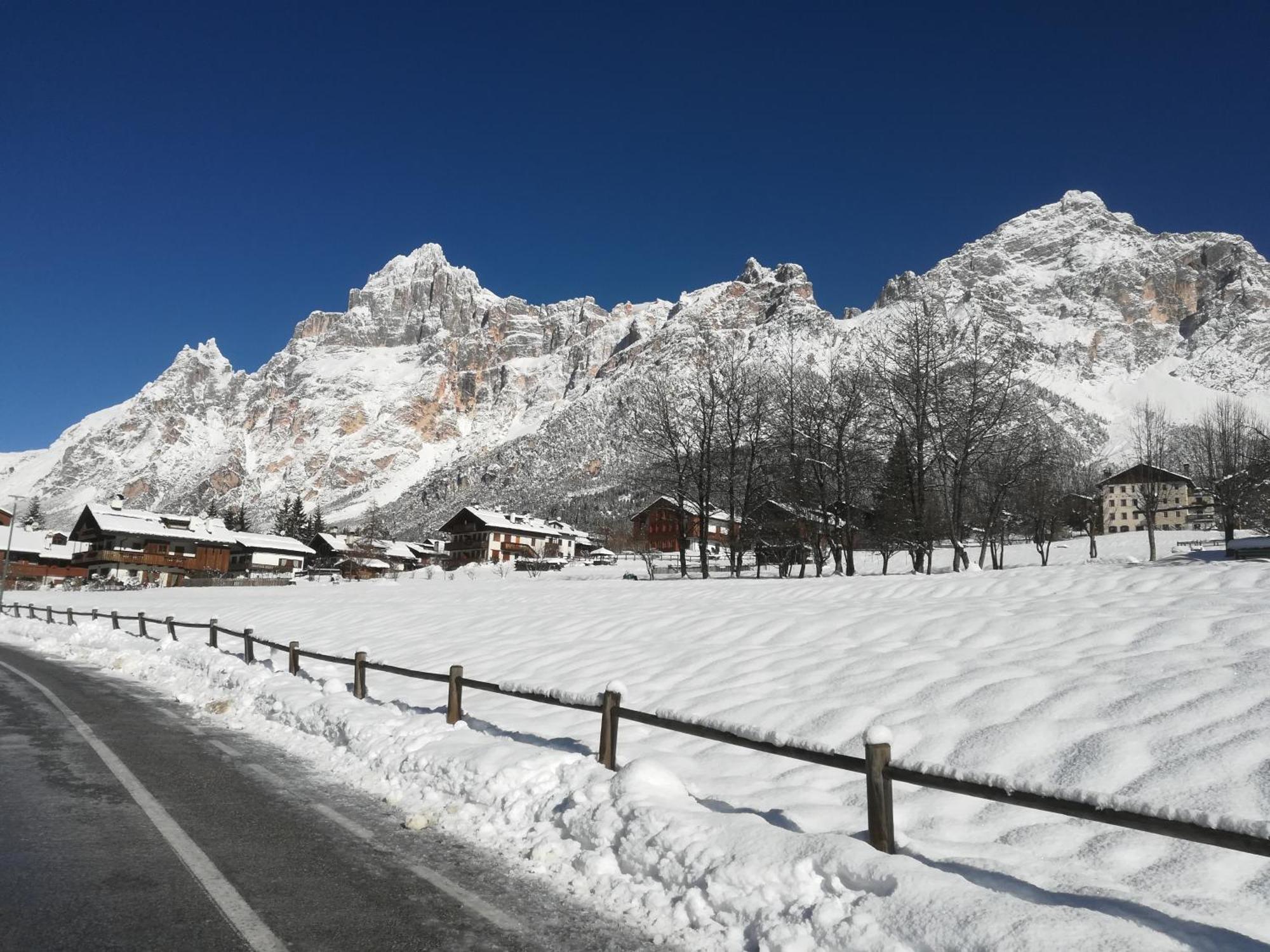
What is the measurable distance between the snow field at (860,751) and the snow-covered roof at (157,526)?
6767 cm

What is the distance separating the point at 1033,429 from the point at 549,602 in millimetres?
21960

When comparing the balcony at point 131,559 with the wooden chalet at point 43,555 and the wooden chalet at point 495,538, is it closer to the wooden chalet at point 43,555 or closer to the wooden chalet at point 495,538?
the wooden chalet at point 43,555

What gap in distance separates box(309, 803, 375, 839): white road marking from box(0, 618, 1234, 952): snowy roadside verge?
0.41m

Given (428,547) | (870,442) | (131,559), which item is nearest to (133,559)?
(131,559)

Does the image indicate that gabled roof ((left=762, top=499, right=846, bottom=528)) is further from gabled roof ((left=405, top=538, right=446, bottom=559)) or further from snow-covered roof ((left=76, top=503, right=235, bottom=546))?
gabled roof ((left=405, top=538, right=446, bottom=559))

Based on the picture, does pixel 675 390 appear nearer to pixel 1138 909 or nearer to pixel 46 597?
pixel 1138 909

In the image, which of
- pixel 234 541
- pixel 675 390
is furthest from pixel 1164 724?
pixel 234 541

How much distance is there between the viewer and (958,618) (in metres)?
14.1

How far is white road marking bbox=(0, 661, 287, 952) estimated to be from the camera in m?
4.37

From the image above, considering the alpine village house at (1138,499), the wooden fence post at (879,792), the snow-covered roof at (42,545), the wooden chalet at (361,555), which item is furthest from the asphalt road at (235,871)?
the alpine village house at (1138,499)

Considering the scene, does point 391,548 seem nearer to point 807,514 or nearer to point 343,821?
point 807,514

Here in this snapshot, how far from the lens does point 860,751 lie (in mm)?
8445

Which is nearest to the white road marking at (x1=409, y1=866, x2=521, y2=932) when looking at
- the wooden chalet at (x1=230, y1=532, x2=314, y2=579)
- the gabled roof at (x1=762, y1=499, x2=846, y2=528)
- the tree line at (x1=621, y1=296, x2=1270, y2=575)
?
the tree line at (x1=621, y1=296, x2=1270, y2=575)

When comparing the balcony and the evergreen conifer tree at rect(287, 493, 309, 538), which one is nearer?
the balcony
